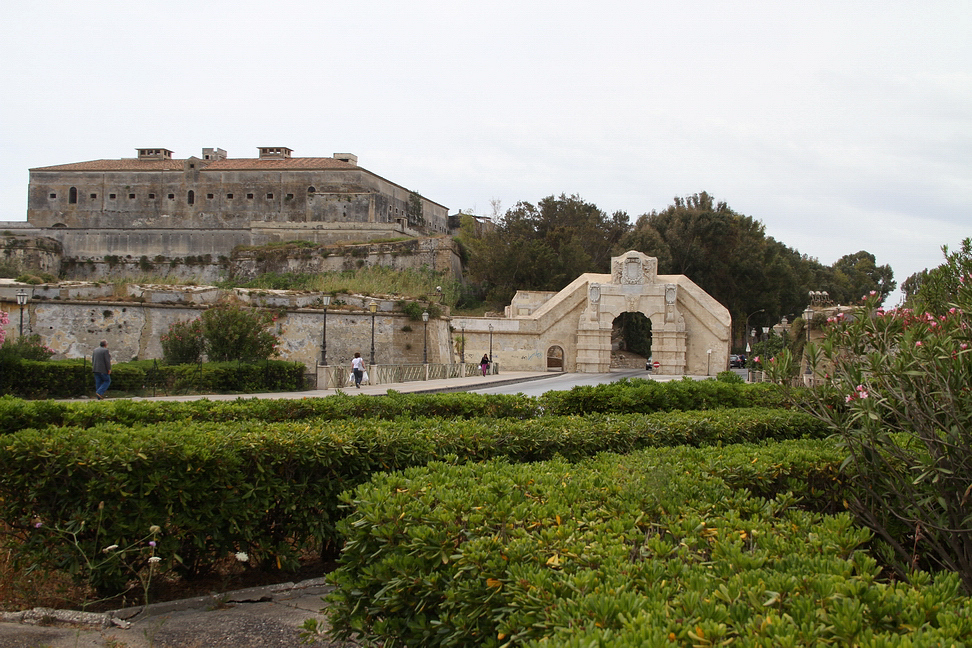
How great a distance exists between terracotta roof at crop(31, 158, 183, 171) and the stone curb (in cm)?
5442

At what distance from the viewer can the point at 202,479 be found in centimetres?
526

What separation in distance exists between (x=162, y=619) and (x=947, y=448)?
463 cm

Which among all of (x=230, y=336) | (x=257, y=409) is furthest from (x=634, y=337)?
(x=257, y=409)

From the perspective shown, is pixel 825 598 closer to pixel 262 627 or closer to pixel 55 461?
pixel 262 627

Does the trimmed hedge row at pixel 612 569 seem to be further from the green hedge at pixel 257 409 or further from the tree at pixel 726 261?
the tree at pixel 726 261

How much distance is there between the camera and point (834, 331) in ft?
15.9

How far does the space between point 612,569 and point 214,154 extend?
196ft

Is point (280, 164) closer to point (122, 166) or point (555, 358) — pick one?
point (122, 166)

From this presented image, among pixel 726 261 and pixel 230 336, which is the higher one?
pixel 726 261

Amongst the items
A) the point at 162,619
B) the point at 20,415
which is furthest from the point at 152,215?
the point at 162,619

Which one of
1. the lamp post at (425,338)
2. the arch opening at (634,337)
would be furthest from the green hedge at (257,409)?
the arch opening at (634,337)

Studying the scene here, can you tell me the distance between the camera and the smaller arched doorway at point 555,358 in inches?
1682

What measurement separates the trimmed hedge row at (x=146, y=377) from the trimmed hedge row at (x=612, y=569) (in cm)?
1573

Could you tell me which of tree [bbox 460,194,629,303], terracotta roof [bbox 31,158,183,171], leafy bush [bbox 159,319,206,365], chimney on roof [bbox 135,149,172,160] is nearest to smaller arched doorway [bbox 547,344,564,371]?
tree [bbox 460,194,629,303]
